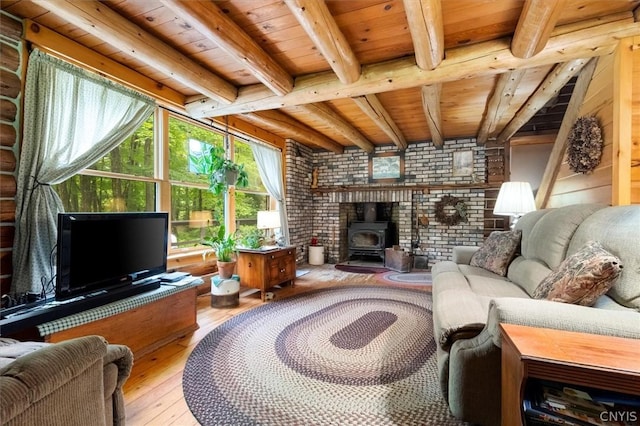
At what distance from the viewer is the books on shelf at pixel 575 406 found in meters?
0.84

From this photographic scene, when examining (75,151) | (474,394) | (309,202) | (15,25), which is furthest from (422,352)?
(309,202)

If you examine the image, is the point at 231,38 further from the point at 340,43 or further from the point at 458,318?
the point at 458,318

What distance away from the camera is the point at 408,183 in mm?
→ 5398

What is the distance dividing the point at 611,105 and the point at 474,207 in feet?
10.2

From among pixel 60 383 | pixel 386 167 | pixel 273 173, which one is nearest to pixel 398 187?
pixel 386 167

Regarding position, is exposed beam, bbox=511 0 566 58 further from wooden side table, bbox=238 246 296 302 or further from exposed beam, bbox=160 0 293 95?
wooden side table, bbox=238 246 296 302

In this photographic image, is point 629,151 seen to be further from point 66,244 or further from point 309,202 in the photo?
point 309,202

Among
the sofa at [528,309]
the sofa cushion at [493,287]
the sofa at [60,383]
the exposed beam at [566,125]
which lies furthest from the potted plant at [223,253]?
the exposed beam at [566,125]

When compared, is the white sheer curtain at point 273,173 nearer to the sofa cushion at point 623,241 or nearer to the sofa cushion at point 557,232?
the sofa cushion at point 557,232

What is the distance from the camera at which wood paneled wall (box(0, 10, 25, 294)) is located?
1902 millimetres

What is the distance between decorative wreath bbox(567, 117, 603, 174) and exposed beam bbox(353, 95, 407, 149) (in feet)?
6.18

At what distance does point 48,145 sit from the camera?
2.07m

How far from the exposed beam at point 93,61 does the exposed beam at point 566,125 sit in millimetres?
4029

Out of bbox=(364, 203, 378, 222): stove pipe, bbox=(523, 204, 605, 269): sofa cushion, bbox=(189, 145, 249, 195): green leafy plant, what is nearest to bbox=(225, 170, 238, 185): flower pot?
bbox=(189, 145, 249, 195): green leafy plant
